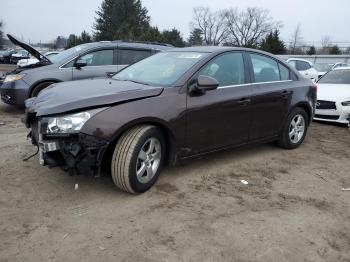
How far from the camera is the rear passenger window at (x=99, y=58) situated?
28.9 ft

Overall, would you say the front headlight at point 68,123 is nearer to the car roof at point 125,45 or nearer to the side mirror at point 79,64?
the side mirror at point 79,64

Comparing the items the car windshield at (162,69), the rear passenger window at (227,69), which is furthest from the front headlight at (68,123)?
the rear passenger window at (227,69)

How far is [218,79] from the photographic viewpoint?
4.89 m

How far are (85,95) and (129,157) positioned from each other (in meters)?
0.76

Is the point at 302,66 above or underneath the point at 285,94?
above

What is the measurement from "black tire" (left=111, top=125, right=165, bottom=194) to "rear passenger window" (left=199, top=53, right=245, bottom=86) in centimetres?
114

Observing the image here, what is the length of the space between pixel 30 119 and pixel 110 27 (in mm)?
57003

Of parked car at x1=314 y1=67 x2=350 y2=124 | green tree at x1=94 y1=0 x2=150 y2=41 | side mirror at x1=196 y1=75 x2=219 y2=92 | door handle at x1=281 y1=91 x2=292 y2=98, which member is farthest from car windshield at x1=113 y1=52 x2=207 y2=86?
green tree at x1=94 y1=0 x2=150 y2=41

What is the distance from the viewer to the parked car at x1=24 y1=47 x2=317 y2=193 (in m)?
3.79

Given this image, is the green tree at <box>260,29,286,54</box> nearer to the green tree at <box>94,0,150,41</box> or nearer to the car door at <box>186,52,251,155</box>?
the green tree at <box>94,0,150,41</box>

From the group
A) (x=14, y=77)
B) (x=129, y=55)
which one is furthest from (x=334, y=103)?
(x=14, y=77)

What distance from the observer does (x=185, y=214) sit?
381 centimetres

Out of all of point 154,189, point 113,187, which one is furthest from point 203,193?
point 113,187

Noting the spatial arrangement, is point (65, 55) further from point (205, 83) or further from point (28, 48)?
point (205, 83)
